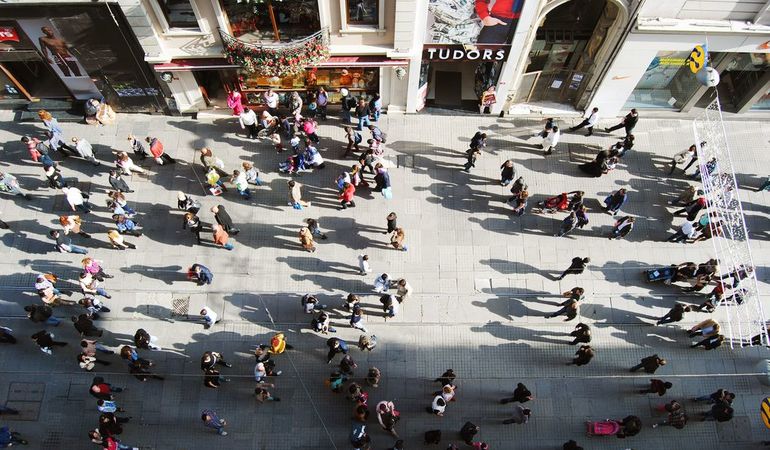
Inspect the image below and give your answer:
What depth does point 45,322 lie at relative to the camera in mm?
17516

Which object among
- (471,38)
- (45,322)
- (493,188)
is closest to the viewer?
(45,322)

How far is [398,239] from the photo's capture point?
18016 millimetres

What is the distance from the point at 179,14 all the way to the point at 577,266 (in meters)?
15.3

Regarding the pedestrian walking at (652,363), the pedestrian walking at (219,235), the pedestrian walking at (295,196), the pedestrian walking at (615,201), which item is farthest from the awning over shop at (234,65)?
the pedestrian walking at (652,363)

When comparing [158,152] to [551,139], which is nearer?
[158,152]

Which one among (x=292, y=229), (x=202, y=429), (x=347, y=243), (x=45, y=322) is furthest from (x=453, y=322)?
(x=45, y=322)

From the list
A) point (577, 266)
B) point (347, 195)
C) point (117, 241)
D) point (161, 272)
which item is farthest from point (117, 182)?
point (577, 266)

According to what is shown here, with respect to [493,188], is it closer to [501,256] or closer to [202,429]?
[501,256]

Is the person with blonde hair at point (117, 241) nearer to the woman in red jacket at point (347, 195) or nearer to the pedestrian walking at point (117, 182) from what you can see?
the pedestrian walking at point (117, 182)

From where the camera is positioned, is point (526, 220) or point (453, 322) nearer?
point (453, 322)

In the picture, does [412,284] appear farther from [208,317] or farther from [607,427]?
[607,427]

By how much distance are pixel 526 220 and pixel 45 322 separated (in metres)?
16.5

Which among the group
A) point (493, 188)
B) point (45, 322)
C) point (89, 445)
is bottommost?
point (89, 445)

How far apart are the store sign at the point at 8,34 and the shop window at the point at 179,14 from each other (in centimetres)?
545
